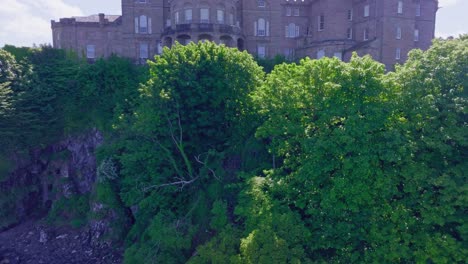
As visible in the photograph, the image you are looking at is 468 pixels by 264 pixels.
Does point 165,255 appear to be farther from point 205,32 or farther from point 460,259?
point 205,32

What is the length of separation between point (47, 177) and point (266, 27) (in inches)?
1161

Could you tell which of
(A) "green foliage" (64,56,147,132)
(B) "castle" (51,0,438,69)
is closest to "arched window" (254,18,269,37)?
(B) "castle" (51,0,438,69)

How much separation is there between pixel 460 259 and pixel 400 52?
3591 cm

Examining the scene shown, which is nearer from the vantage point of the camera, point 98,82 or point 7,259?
point 7,259

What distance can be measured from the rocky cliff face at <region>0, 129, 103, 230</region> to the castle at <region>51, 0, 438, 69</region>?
43.6 feet

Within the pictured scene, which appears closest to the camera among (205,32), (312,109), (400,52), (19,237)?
(312,109)

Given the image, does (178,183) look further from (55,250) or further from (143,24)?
(143,24)

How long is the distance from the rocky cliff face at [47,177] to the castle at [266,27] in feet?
43.6

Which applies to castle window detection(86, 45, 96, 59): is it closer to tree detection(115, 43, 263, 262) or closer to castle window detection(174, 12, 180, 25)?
castle window detection(174, 12, 180, 25)

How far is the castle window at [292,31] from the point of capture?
163 ft

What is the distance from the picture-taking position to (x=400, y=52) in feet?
148

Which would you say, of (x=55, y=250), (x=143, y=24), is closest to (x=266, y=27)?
(x=143, y=24)

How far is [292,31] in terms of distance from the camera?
49.7 meters

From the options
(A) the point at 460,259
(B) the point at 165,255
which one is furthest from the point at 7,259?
(A) the point at 460,259
